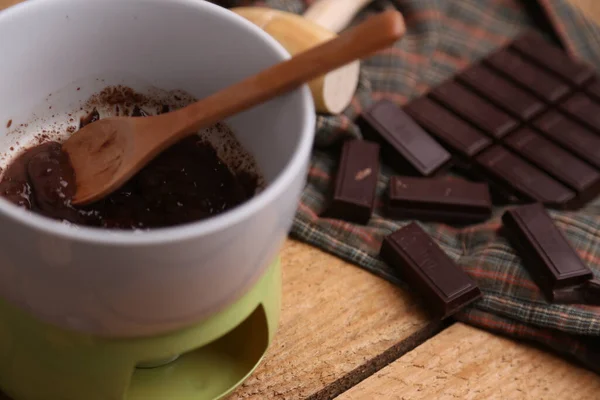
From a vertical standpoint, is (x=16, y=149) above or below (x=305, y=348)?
above

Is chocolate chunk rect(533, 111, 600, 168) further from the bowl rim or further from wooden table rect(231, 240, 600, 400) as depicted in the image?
the bowl rim

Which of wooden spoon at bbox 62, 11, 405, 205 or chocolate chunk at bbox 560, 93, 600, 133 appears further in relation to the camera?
chocolate chunk at bbox 560, 93, 600, 133

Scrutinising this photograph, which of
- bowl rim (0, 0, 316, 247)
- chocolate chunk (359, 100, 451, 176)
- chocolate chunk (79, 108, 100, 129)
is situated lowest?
chocolate chunk (359, 100, 451, 176)

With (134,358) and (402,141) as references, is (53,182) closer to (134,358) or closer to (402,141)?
(134,358)

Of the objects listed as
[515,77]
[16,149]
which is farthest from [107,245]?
[515,77]

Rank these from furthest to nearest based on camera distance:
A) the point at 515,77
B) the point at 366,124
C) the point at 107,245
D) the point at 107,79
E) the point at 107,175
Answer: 1. the point at 515,77
2. the point at 366,124
3. the point at 107,79
4. the point at 107,175
5. the point at 107,245

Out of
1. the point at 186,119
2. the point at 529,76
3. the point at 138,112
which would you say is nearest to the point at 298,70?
the point at 186,119

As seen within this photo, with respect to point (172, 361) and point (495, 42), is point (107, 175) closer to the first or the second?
point (172, 361)

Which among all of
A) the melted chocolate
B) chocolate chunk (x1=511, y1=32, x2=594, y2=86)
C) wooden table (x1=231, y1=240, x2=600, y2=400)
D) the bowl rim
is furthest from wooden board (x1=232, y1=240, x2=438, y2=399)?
chocolate chunk (x1=511, y1=32, x2=594, y2=86)
